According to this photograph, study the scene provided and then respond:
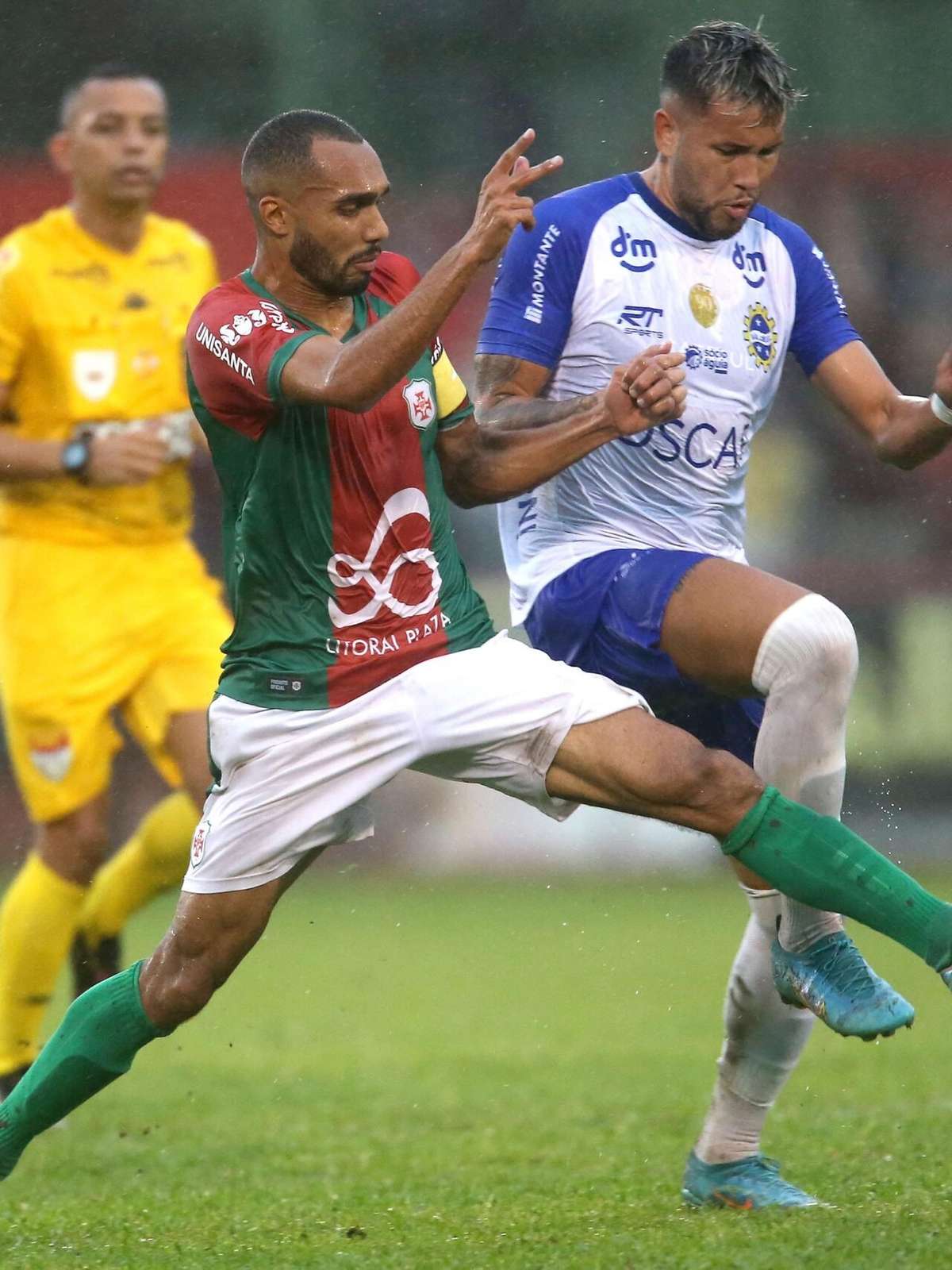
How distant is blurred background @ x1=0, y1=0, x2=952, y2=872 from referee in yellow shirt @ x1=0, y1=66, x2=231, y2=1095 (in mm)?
4808

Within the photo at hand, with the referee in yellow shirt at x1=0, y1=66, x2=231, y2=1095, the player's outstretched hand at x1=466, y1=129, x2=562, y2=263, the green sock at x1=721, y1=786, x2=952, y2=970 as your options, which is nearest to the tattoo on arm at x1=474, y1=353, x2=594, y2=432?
the player's outstretched hand at x1=466, y1=129, x2=562, y2=263

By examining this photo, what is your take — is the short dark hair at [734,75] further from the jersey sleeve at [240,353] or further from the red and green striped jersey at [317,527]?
the jersey sleeve at [240,353]

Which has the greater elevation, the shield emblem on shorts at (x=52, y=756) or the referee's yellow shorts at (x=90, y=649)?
the referee's yellow shorts at (x=90, y=649)

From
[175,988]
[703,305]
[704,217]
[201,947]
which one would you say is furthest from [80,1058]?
[704,217]

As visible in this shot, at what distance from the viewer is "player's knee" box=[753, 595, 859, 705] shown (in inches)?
178

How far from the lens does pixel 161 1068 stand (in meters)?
8.02

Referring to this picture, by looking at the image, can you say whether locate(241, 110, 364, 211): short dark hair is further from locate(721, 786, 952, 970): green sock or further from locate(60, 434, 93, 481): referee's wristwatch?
locate(60, 434, 93, 481): referee's wristwatch

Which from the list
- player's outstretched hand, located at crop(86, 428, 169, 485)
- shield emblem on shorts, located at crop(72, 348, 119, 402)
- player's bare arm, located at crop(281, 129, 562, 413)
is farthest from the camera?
shield emblem on shorts, located at crop(72, 348, 119, 402)

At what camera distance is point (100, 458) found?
671 cm

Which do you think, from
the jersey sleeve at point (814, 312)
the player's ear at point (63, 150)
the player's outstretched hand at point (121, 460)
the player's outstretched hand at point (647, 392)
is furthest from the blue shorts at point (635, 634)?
the player's ear at point (63, 150)

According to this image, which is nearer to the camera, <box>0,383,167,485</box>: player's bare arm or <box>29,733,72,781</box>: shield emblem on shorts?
<box>0,383,167,485</box>: player's bare arm

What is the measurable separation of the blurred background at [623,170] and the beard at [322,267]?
724 centimetres

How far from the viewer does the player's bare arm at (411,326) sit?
166 inches

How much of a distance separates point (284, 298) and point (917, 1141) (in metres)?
2.87
